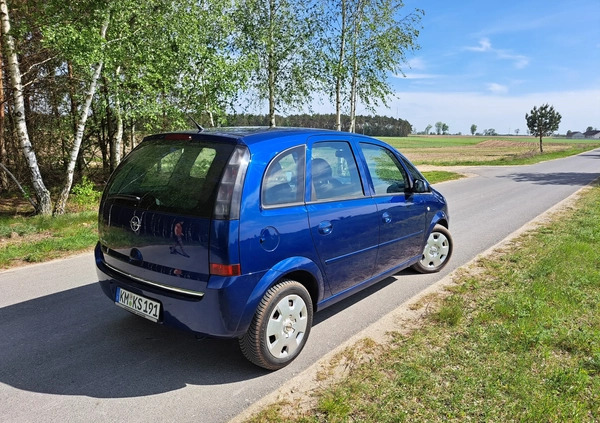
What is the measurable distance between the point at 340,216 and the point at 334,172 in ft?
1.42

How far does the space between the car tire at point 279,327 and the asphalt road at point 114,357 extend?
5.3 inches

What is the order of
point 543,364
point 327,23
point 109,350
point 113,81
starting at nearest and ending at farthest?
1. point 543,364
2. point 109,350
3. point 113,81
4. point 327,23

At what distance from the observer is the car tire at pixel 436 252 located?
5.32m

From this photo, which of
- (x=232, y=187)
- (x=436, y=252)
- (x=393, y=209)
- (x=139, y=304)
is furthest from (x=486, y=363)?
(x=139, y=304)

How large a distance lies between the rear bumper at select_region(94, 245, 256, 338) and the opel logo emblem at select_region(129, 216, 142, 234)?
44cm

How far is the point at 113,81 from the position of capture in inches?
370

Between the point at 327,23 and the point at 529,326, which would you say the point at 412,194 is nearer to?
the point at 529,326

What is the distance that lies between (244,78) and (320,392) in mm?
10417

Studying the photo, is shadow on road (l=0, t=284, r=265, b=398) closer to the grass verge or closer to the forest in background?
the grass verge

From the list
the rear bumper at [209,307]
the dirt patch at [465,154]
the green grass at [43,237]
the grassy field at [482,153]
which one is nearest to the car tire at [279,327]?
the rear bumper at [209,307]

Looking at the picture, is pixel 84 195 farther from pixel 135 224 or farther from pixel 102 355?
pixel 135 224

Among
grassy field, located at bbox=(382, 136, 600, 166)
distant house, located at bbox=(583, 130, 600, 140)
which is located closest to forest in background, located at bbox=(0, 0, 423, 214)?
grassy field, located at bbox=(382, 136, 600, 166)

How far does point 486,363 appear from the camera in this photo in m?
3.10

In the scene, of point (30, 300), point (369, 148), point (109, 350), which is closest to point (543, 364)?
point (369, 148)
